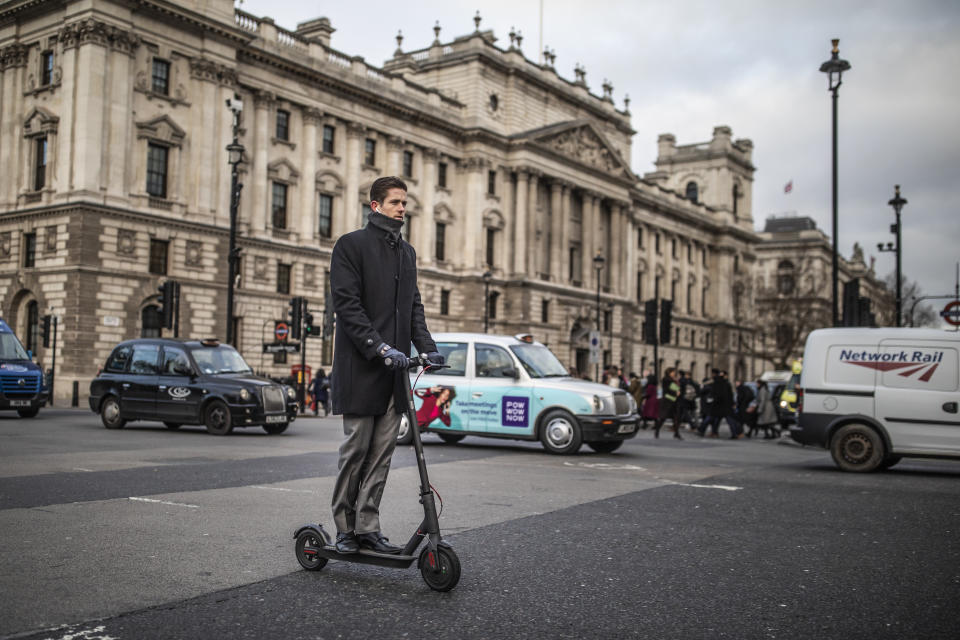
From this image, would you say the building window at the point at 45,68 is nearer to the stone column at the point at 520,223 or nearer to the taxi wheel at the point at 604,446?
the stone column at the point at 520,223

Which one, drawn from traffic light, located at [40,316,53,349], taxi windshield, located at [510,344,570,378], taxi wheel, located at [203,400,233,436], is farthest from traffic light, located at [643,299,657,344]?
traffic light, located at [40,316,53,349]

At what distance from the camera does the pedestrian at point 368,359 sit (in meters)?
5.04

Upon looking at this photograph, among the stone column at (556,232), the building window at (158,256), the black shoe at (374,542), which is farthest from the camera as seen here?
the stone column at (556,232)

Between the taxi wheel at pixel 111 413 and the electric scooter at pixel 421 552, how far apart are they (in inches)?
592

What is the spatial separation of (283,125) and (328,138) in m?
3.33

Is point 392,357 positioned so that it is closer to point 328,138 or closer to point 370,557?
point 370,557

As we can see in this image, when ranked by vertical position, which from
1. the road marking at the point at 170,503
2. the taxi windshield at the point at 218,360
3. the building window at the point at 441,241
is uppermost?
the building window at the point at 441,241

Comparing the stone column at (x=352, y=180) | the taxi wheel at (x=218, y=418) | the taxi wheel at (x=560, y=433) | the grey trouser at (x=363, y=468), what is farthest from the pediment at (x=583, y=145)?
the grey trouser at (x=363, y=468)

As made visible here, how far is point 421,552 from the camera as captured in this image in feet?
15.7

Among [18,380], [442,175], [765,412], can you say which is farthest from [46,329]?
[442,175]

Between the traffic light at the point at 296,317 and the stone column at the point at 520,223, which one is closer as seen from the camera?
the traffic light at the point at 296,317

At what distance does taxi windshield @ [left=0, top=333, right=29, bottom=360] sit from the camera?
21156 mm

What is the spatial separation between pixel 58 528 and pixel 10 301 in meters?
35.3

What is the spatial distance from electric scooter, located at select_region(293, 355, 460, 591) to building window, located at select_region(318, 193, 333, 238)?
4374 centimetres
